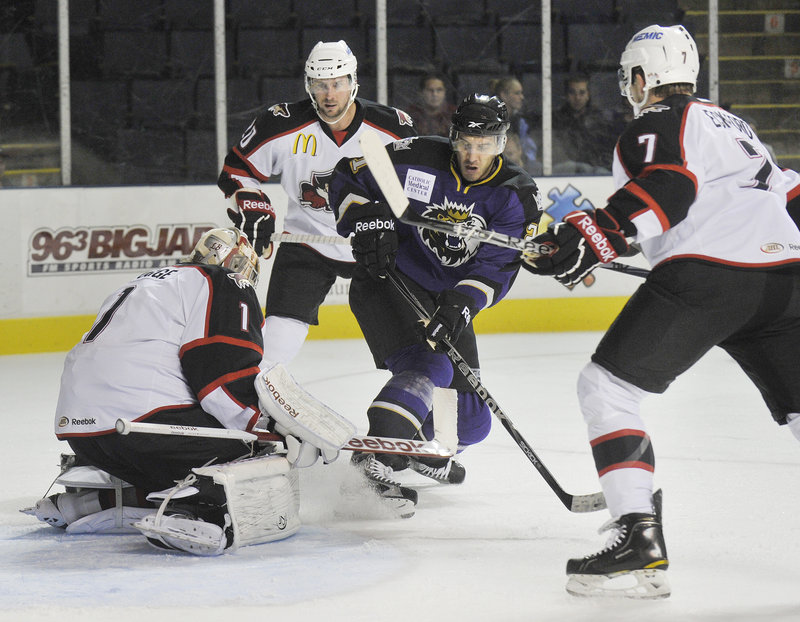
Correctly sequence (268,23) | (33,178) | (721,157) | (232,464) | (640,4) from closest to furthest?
(721,157) < (232,464) < (33,178) < (268,23) < (640,4)

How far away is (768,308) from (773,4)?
5.67 m

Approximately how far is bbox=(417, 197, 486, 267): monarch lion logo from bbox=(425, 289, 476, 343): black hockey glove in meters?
0.21

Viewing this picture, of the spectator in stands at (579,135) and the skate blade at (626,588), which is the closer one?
the skate blade at (626,588)

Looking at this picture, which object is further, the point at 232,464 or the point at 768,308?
the point at 232,464

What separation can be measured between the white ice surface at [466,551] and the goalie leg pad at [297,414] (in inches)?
9.5

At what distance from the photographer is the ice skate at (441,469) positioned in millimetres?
3371

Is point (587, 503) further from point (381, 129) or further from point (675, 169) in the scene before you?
point (381, 129)

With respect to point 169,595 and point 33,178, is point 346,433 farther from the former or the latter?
point 33,178

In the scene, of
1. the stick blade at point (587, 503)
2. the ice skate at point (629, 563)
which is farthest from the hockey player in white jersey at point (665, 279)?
the stick blade at point (587, 503)

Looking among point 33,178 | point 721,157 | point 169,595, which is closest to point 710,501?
point 721,157

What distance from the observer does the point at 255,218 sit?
4.03m

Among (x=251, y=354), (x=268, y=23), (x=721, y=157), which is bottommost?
(x=251, y=354)

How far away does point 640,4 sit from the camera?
720 centimetres

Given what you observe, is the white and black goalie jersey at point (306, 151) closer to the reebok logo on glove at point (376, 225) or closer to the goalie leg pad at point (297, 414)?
the reebok logo on glove at point (376, 225)
